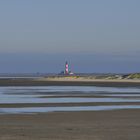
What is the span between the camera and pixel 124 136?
15898 mm

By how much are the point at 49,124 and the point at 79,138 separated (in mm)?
4533

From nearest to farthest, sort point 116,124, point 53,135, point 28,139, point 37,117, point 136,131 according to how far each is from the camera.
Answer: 1. point 28,139
2. point 53,135
3. point 136,131
4. point 116,124
5. point 37,117

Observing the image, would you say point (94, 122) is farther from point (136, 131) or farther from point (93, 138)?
point (93, 138)

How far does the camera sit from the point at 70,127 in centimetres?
1847

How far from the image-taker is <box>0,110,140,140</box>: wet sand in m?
15.8

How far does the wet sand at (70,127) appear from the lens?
15.8 metres

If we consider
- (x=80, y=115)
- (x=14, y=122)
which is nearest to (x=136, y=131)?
(x=14, y=122)

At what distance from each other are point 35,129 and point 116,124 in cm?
347

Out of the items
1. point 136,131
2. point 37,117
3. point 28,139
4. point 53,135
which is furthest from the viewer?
point 37,117

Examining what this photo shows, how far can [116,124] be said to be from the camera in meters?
19.8

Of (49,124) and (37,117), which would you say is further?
(37,117)

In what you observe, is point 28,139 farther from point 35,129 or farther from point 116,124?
point 116,124

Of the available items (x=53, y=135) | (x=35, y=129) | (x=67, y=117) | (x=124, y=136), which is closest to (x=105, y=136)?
(x=124, y=136)

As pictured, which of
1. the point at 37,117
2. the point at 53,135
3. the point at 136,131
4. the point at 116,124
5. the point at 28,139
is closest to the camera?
the point at 28,139
